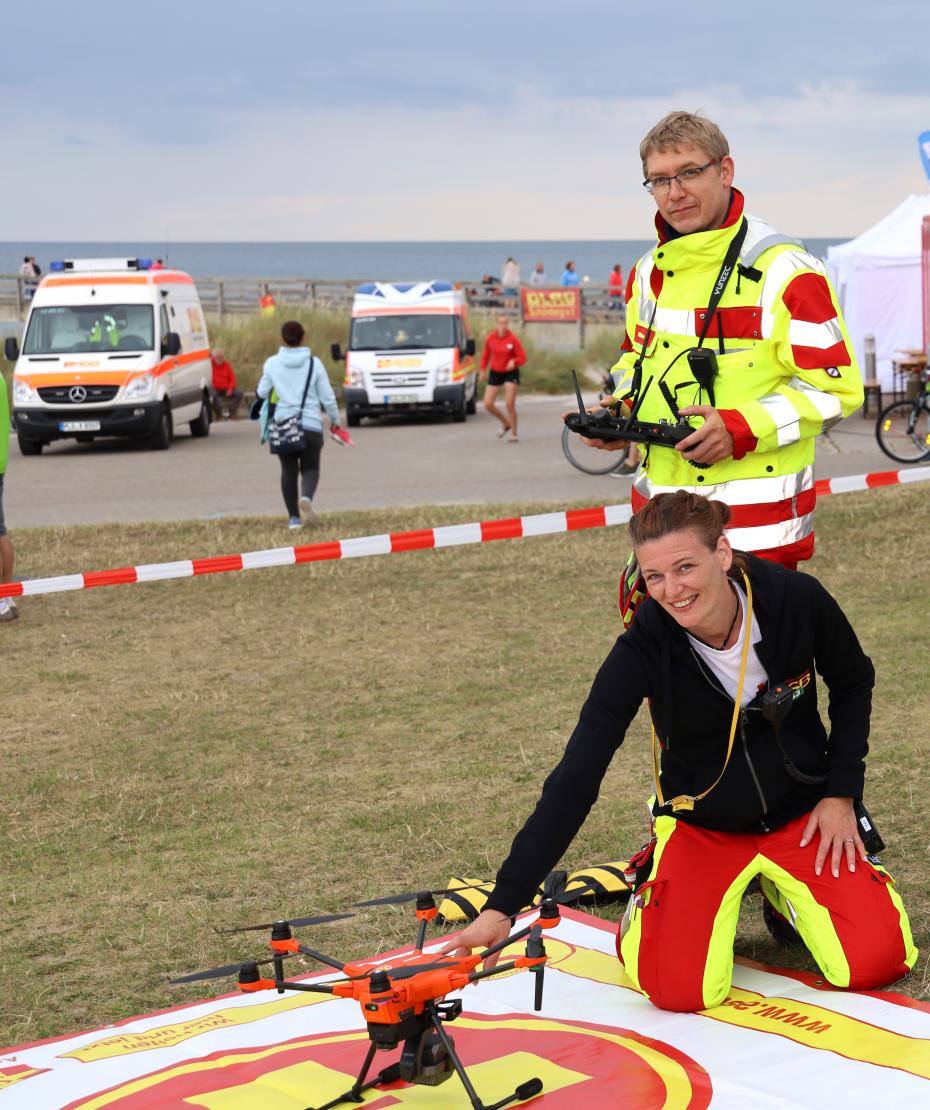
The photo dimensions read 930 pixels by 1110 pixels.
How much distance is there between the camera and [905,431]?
1816cm

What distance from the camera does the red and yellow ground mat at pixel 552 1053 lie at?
3578 millimetres

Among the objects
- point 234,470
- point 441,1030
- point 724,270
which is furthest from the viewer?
point 234,470

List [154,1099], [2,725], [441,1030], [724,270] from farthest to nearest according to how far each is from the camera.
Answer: [2,725], [724,270], [154,1099], [441,1030]

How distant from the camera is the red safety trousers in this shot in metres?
4.04

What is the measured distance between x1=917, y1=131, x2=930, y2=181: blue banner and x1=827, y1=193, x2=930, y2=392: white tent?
648cm

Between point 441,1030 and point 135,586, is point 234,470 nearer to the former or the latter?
point 135,586

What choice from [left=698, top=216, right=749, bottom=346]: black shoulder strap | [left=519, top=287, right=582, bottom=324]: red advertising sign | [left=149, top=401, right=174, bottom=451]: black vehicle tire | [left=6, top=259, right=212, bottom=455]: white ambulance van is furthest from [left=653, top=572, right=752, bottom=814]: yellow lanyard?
[left=519, top=287, right=582, bottom=324]: red advertising sign

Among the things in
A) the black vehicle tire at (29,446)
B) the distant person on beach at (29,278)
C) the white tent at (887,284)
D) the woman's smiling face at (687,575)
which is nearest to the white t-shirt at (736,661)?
the woman's smiling face at (687,575)

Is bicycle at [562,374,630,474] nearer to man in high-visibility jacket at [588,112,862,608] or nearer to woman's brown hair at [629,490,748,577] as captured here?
man in high-visibility jacket at [588,112,862,608]

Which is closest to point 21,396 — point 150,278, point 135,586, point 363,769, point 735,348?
point 150,278

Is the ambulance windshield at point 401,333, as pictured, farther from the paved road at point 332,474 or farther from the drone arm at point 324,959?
the drone arm at point 324,959

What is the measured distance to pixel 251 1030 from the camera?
13.5 feet

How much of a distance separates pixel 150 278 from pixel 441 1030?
831 inches

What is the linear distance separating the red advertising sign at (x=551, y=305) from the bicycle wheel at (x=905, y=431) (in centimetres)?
2075
